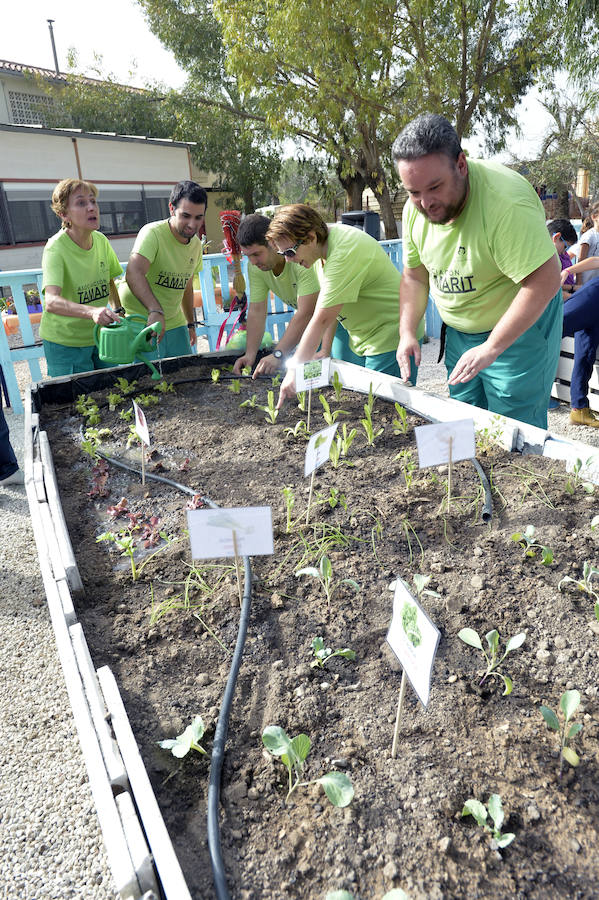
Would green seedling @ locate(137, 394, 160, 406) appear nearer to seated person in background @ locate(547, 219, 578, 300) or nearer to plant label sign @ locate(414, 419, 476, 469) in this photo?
plant label sign @ locate(414, 419, 476, 469)

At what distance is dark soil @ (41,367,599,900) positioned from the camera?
38.6 inches

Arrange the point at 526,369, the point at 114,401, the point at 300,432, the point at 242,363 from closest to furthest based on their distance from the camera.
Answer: the point at 526,369 → the point at 300,432 → the point at 114,401 → the point at 242,363

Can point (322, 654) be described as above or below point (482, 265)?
below

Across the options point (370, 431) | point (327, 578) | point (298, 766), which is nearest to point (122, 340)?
point (370, 431)

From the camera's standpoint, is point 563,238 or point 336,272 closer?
point 336,272

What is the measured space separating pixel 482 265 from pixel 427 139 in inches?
19.4

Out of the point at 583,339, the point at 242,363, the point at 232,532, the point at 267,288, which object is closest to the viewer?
the point at 232,532

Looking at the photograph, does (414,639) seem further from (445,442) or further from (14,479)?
(14,479)

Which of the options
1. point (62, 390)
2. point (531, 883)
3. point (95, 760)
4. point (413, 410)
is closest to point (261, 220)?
point (413, 410)

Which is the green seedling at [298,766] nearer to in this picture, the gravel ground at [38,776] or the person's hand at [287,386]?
the gravel ground at [38,776]

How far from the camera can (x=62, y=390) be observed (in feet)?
11.0

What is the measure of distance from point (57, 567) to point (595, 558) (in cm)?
151

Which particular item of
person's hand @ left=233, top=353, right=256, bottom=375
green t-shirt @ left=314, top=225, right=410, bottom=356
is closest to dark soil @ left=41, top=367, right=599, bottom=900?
green t-shirt @ left=314, top=225, right=410, bottom=356

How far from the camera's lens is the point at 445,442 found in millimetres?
1820
